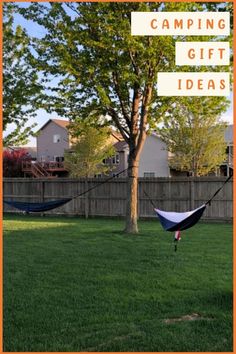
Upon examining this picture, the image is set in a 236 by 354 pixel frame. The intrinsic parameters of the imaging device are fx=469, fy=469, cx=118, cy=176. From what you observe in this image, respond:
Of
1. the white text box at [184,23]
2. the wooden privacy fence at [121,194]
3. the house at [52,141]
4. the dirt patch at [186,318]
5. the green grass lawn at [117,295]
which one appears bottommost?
the green grass lawn at [117,295]

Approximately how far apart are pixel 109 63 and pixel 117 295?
6.16m

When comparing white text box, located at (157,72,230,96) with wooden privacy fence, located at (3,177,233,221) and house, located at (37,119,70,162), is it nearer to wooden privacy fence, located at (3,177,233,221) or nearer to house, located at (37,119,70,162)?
wooden privacy fence, located at (3,177,233,221)

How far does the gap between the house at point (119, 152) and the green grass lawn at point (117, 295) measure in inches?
943

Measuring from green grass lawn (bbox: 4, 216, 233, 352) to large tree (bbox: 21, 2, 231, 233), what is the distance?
10.3 feet

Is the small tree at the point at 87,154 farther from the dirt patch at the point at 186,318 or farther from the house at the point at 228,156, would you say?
the dirt patch at the point at 186,318

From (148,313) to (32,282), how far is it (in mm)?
1984

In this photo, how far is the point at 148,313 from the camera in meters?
4.58

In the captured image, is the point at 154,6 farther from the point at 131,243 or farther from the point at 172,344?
the point at 172,344

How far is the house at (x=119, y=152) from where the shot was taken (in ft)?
120

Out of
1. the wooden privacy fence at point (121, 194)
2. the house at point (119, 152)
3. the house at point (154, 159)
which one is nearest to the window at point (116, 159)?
the house at point (119, 152)

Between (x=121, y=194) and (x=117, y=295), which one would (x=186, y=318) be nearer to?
(x=117, y=295)

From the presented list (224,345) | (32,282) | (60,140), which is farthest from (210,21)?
(60,140)

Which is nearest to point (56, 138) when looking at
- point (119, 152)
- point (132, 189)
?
point (119, 152)

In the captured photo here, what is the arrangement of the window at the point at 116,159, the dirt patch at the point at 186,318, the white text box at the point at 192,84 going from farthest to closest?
the window at the point at 116,159
the dirt patch at the point at 186,318
the white text box at the point at 192,84
